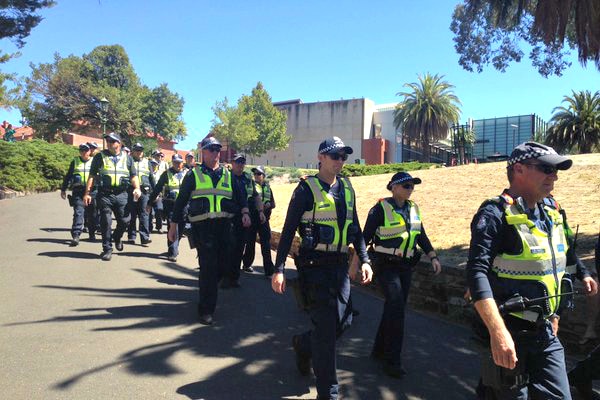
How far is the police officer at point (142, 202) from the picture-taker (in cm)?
920

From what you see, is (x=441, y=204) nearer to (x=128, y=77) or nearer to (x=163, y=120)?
(x=163, y=120)

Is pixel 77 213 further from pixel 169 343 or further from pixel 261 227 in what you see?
pixel 169 343

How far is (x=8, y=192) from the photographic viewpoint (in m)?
17.2

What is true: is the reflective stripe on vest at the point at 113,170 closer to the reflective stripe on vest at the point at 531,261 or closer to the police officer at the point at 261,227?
the police officer at the point at 261,227

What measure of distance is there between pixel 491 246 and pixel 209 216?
3.29m

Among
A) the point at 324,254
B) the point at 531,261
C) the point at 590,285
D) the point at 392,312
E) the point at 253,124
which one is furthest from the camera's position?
the point at 253,124

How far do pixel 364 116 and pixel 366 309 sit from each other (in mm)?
59825

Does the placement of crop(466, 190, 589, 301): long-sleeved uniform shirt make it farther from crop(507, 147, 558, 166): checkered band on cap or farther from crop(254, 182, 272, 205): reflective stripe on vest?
crop(254, 182, 272, 205): reflective stripe on vest

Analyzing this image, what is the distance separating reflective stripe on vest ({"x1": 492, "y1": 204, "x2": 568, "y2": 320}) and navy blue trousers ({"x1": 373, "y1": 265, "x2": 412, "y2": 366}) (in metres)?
1.59

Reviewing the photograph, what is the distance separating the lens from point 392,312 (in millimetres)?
3912

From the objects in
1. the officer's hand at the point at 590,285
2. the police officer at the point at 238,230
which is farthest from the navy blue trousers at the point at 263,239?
the officer's hand at the point at 590,285

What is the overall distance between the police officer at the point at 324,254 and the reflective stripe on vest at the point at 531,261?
1.25 m

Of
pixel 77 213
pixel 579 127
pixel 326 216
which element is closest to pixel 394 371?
pixel 326 216

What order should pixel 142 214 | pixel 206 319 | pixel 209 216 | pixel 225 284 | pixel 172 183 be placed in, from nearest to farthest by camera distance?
1. pixel 206 319
2. pixel 209 216
3. pixel 225 284
4. pixel 142 214
5. pixel 172 183
